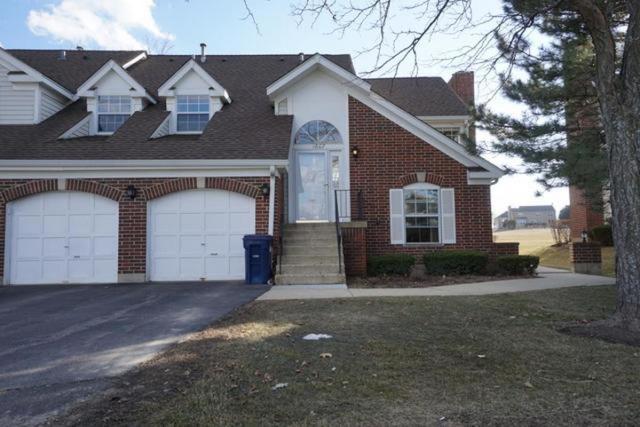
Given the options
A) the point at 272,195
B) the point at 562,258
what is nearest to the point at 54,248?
the point at 272,195

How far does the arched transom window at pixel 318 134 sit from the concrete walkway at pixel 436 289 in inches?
199

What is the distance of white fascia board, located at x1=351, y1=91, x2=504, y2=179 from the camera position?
1330cm

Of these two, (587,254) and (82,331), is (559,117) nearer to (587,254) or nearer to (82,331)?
(587,254)

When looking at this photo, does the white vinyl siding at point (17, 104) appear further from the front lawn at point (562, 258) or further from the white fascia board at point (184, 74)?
the front lawn at point (562, 258)

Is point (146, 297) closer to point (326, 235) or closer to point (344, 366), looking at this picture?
point (326, 235)

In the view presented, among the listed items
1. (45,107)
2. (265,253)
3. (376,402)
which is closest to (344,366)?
(376,402)

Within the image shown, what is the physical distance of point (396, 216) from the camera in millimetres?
13414

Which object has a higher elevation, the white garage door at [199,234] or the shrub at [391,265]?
the white garage door at [199,234]

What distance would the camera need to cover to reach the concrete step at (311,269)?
11219 mm

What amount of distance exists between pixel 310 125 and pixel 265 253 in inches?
185

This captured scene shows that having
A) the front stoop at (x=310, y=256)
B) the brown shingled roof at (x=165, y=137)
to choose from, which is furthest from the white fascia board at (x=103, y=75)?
the front stoop at (x=310, y=256)

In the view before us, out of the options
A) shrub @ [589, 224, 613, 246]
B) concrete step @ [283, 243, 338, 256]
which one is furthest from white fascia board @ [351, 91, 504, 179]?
shrub @ [589, 224, 613, 246]

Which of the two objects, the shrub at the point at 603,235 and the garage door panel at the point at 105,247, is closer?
the garage door panel at the point at 105,247

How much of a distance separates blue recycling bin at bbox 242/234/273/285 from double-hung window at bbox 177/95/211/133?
17.3 ft
